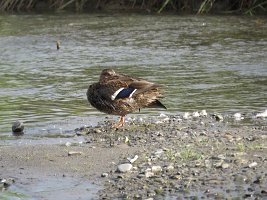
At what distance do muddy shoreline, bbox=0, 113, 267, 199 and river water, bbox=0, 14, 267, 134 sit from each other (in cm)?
107

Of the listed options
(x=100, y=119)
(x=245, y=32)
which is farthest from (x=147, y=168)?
(x=245, y=32)

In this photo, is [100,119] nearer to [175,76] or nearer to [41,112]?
[41,112]

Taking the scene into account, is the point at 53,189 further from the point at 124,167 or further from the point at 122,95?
the point at 122,95

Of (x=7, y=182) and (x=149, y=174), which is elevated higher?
(x=149, y=174)

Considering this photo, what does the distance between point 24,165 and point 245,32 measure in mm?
10424

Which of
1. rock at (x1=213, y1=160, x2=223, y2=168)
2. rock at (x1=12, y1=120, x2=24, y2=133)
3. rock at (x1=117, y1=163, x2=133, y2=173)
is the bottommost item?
rock at (x1=12, y1=120, x2=24, y2=133)

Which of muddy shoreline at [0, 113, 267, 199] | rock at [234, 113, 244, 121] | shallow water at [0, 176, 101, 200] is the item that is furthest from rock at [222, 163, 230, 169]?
rock at [234, 113, 244, 121]

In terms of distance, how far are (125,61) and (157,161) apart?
298 inches

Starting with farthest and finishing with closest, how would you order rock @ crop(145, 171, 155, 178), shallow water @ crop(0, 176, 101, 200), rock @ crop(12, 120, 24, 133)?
rock @ crop(12, 120, 24, 133) → rock @ crop(145, 171, 155, 178) → shallow water @ crop(0, 176, 101, 200)

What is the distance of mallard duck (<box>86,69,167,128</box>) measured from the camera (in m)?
8.86

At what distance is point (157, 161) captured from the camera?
7059mm

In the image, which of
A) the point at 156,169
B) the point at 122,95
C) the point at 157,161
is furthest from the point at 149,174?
the point at 122,95

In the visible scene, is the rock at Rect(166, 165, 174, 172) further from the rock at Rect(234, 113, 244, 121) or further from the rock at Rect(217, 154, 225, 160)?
the rock at Rect(234, 113, 244, 121)

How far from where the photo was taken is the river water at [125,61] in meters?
10.5
